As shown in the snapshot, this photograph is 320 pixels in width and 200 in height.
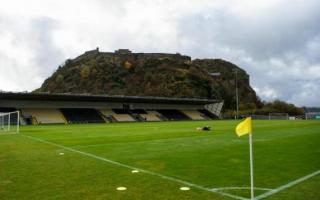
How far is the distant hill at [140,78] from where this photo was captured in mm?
117688

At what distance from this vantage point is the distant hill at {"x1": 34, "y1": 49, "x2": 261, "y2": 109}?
4633 inches

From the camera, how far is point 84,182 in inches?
290

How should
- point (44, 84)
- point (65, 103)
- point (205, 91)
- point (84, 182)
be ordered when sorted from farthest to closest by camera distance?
point (44, 84) < point (205, 91) < point (65, 103) < point (84, 182)

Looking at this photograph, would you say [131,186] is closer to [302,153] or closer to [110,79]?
[302,153]

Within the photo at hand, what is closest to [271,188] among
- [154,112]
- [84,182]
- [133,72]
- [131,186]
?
[131,186]

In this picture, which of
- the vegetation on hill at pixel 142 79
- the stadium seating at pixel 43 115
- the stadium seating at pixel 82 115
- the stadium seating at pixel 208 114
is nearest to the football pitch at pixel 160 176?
the stadium seating at pixel 43 115

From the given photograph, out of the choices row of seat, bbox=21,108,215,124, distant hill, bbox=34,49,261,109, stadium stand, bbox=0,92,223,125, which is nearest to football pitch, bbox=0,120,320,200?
stadium stand, bbox=0,92,223,125

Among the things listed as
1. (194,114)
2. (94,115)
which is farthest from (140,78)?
(94,115)

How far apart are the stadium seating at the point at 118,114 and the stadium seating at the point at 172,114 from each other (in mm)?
8751

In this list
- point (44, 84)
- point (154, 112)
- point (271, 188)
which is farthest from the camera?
point (44, 84)

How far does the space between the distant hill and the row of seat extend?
37.2 metres

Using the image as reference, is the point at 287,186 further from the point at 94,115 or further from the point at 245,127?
the point at 94,115

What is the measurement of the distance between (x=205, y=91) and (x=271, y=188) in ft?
369

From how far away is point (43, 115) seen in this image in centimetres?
6059
